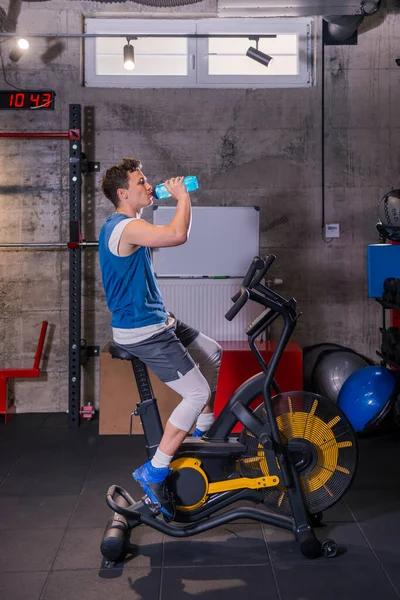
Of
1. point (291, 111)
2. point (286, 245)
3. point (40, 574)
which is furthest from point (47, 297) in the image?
point (40, 574)

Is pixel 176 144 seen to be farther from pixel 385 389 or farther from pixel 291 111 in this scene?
pixel 385 389

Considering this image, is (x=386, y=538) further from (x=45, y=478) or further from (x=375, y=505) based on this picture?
(x=45, y=478)

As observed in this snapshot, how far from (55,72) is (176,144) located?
1124mm

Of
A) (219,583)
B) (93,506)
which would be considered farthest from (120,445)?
(219,583)

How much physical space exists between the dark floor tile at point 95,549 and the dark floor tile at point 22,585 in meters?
0.11

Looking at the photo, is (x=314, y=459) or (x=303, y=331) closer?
(x=314, y=459)

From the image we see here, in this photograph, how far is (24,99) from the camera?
5.13 metres

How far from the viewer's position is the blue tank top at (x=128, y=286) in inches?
115

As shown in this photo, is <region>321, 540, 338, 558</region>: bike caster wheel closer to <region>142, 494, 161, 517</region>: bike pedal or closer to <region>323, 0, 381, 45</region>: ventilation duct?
<region>142, 494, 161, 517</region>: bike pedal

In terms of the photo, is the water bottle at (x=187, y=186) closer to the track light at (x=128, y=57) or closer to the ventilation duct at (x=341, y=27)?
the track light at (x=128, y=57)

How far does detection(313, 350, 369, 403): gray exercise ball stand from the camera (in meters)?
4.91

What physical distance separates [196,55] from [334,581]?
409cm

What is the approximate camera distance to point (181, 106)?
5.24 m

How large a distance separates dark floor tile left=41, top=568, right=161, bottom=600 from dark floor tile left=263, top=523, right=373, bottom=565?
0.57 metres
